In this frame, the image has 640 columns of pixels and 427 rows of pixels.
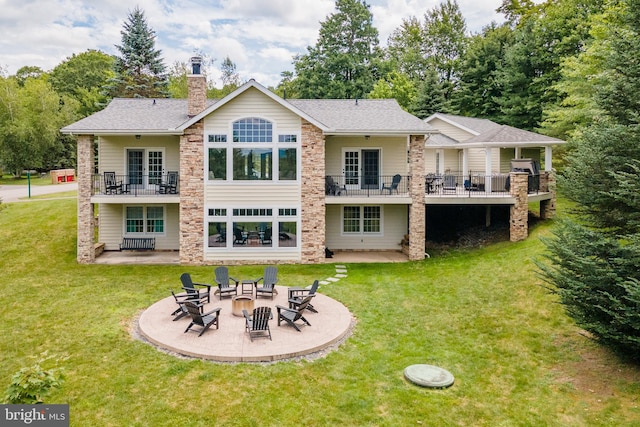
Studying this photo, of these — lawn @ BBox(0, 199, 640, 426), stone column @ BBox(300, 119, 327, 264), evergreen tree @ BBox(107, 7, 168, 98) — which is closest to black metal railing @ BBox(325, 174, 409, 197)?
stone column @ BBox(300, 119, 327, 264)

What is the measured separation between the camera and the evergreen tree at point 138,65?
38.0 m

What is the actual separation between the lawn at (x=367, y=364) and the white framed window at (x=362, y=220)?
566 centimetres

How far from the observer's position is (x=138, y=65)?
128 feet

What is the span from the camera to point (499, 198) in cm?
1919

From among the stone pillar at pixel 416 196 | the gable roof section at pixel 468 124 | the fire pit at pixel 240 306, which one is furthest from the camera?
Answer: the gable roof section at pixel 468 124

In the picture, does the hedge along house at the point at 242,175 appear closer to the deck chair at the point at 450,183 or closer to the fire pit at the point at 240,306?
the deck chair at the point at 450,183

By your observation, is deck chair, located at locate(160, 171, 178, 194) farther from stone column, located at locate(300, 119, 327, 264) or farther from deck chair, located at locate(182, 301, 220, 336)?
deck chair, located at locate(182, 301, 220, 336)

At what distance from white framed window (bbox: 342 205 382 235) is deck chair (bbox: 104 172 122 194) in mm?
10520

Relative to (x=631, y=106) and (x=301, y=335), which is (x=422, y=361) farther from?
(x=631, y=106)

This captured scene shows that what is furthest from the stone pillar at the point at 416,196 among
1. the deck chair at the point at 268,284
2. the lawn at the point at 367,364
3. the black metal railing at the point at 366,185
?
the deck chair at the point at 268,284

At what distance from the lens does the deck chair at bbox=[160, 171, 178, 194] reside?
63.3 ft

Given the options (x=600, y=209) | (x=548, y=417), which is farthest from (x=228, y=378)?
(x=600, y=209)

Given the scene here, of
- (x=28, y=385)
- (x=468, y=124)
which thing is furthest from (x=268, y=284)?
(x=468, y=124)

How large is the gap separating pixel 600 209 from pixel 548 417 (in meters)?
4.58
